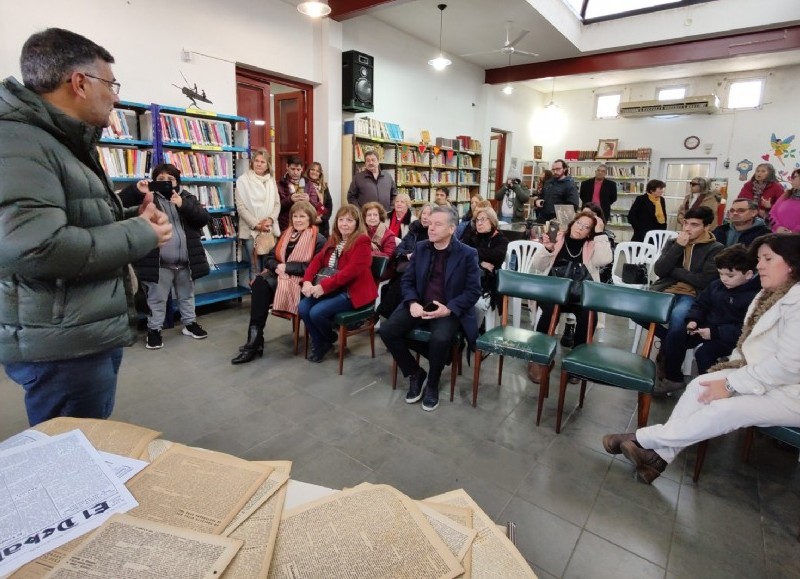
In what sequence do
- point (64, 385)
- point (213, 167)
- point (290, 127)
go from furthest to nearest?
point (290, 127)
point (213, 167)
point (64, 385)

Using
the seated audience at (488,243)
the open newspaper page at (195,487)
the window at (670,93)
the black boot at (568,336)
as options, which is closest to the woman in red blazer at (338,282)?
the seated audience at (488,243)

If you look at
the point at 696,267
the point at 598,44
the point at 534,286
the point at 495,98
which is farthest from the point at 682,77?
the point at 534,286

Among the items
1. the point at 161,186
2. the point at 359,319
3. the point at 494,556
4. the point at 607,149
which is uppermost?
the point at 607,149

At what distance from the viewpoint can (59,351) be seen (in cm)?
116

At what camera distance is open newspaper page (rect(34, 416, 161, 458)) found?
0.92 meters

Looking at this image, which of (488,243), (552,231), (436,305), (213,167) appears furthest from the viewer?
(213,167)

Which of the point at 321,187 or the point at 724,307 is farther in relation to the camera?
the point at 321,187

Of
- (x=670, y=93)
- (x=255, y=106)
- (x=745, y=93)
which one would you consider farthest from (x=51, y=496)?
(x=670, y=93)

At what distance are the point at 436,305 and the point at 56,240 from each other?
2.07 metres

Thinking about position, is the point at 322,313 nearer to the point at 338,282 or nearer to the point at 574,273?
the point at 338,282

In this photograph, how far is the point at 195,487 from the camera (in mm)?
837

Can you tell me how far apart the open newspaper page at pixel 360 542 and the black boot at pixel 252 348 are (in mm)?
2634

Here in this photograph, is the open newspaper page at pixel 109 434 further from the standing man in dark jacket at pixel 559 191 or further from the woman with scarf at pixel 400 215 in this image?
the standing man in dark jacket at pixel 559 191

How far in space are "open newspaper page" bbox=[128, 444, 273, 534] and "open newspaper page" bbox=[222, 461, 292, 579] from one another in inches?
1.1
